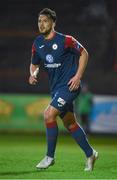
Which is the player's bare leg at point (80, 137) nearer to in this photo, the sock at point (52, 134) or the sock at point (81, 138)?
the sock at point (81, 138)

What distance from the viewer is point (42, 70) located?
1914 cm

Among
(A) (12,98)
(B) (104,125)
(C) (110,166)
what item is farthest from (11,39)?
(C) (110,166)

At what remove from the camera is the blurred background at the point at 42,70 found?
18.3 m

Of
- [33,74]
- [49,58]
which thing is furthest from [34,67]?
[49,58]

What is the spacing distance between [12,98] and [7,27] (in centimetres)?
268

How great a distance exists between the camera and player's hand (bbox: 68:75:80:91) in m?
8.42

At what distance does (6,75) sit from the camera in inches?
765

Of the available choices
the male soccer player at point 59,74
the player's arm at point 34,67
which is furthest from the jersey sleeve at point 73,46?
the player's arm at point 34,67

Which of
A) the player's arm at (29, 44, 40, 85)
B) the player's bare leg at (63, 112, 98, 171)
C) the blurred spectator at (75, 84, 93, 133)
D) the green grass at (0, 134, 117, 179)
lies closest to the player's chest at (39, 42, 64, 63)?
the player's arm at (29, 44, 40, 85)

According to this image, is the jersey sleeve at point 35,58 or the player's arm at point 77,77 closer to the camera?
the player's arm at point 77,77

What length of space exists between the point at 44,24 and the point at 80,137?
1.44 meters

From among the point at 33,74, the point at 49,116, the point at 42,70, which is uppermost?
the point at 33,74

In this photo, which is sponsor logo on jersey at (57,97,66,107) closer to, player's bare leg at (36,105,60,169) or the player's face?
player's bare leg at (36,105,60,169)

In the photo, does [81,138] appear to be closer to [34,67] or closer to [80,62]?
[80,62]
